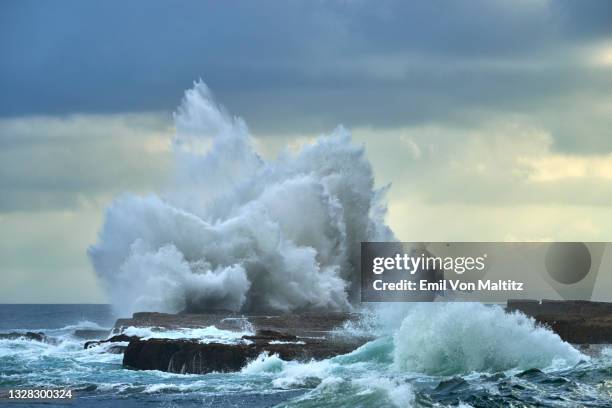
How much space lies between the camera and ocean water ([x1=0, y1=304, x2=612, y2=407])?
17828mm

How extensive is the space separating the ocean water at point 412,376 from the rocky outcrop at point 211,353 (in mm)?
414

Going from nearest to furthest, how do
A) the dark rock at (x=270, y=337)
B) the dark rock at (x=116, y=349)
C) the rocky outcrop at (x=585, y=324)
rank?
the rocky outcrop at (x=585, y=324) → the dark rock at (x=270, y=337) → the dark rock at (x=116, y=349)

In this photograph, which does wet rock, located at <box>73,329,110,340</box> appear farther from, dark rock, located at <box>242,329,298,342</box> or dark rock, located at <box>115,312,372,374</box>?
dark rock, located at <box>242,329,298,342</box>

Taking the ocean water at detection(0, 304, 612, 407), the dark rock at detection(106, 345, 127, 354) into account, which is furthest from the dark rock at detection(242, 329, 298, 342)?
the dark rock at detection(106, 345, 127, 354)

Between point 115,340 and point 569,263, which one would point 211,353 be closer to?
point 115,340

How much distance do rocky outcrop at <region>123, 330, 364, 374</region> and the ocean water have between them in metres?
0.41

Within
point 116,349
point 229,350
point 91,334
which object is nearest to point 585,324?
point 229,350

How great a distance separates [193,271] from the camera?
44594 millimetres

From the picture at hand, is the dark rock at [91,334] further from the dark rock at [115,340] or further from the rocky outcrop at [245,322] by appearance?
the dark rock at [115,340]

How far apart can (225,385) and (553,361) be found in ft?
21.9

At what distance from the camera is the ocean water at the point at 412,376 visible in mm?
17828

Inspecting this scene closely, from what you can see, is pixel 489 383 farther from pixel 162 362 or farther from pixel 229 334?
pixel 229 334

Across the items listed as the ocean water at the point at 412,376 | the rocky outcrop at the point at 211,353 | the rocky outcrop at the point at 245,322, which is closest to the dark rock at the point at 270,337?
the rocky outcrop at the point at 211,353

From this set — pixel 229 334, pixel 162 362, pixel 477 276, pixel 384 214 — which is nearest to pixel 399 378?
pixel 162 362
